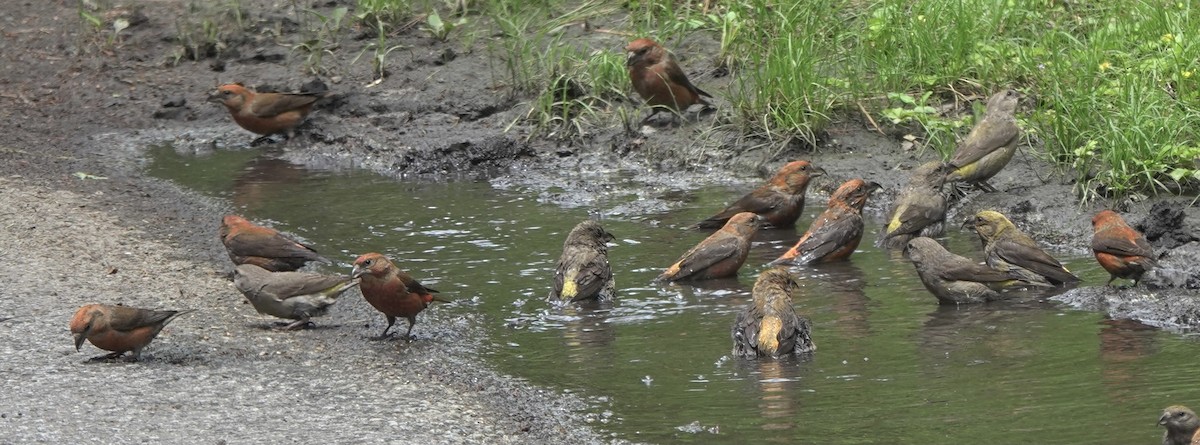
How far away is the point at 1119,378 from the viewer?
6.82 meters

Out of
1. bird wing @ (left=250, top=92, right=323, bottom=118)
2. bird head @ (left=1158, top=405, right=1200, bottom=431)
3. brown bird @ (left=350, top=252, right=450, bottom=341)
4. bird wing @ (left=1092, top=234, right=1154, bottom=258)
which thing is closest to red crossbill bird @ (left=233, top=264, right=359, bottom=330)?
brown bird @ (left=350, top=252, right=450, bottom=341)

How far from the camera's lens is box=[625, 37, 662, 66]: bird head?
13.4 meters

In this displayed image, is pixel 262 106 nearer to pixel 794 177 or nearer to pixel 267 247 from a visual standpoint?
pixel 267 247

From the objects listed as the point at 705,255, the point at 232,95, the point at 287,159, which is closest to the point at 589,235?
the point at 705,255

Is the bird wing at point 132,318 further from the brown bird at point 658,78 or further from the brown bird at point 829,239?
the brown bird at point 658,78

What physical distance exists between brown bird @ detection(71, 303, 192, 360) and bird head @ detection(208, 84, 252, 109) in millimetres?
7535

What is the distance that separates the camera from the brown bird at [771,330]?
7484 millimetres

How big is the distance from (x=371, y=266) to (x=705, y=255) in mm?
2417

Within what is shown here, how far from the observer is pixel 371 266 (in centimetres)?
801

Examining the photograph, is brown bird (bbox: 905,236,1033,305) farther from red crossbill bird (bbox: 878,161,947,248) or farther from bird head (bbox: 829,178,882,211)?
bird head (bbox: 829,178,882,211)

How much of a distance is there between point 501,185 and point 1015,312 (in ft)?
18.4

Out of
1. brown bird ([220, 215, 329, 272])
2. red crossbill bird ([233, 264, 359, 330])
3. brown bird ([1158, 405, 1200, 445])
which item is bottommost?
brown bird ([220, 215, 329, 272])

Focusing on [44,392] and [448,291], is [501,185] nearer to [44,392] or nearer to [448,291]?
[448,291]

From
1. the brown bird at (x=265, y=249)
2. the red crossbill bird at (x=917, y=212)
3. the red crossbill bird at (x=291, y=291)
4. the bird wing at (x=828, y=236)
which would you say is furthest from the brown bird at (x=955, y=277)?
the brown bird at (x=265, y=249)
